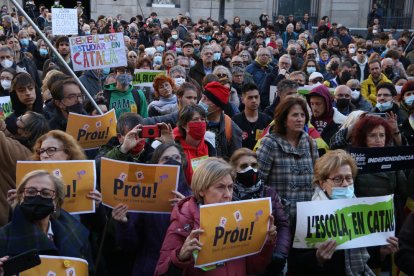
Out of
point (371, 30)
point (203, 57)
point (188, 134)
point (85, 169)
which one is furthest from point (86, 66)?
point (371, 30)

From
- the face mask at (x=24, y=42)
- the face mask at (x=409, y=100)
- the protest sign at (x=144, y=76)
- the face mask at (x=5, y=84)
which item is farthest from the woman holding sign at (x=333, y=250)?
the face mask at (x=24, y=42)

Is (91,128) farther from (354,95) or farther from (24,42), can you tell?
(24,42)

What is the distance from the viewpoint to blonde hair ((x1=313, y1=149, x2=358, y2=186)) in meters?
4.53

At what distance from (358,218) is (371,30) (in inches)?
748

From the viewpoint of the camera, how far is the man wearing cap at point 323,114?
23.1ft

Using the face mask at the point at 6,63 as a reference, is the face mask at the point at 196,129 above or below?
below

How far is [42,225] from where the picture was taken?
150 inches

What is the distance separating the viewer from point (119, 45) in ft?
30.3

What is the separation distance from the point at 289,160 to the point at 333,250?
1057mm

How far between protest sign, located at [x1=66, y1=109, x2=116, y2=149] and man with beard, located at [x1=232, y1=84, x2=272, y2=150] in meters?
1.39

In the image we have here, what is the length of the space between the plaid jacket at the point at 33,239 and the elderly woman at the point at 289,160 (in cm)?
173

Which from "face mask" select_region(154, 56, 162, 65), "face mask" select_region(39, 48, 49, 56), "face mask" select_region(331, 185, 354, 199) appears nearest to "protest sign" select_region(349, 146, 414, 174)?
"face mask" select_region(331, 185, 354, 199)

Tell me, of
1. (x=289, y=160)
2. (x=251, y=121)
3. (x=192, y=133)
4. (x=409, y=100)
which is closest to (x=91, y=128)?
(x=192, y=133)

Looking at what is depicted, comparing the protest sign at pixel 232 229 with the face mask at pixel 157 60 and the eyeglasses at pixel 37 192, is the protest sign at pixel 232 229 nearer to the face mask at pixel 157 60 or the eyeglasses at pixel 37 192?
the eyeglasses at pixel 37 192
